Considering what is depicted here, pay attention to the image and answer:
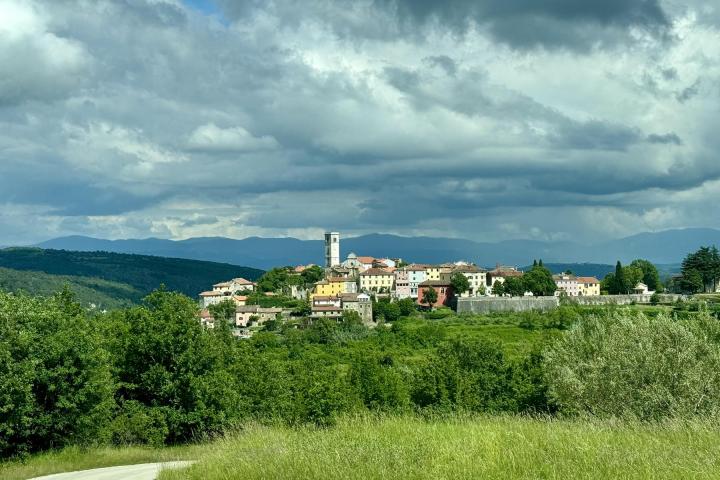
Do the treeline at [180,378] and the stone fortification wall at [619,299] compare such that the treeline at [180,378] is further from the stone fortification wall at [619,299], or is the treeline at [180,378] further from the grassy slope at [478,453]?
the stone fortification wall at [619,299]

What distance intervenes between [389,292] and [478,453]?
147902 mm

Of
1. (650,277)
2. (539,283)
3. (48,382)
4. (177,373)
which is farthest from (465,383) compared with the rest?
(650,277)

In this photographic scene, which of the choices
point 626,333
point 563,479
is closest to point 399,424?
point 563,479

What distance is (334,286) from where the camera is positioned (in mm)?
162750

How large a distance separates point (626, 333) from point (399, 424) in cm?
1929

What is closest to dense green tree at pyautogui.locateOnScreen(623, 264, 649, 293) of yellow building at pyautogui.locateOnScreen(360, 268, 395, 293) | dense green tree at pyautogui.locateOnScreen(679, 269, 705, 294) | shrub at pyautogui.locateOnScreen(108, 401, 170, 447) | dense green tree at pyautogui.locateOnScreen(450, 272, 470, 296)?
dense green tree at pyautogui.locateOnScreen(679, 269, 705, 294)

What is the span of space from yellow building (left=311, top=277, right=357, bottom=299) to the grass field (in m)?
135

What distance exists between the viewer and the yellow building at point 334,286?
15875cm

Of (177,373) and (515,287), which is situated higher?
(515,287)

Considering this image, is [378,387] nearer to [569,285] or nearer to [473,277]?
[473,277]

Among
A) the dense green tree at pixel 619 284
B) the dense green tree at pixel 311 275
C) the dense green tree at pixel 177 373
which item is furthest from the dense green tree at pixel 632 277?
the dense green tree at pixel 177 373

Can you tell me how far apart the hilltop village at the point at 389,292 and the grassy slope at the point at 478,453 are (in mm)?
109670

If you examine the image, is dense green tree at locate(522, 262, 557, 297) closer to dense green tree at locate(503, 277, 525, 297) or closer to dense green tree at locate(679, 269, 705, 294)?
dense green tree at locate(503, 277, 525, 297)

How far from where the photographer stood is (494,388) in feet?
152
